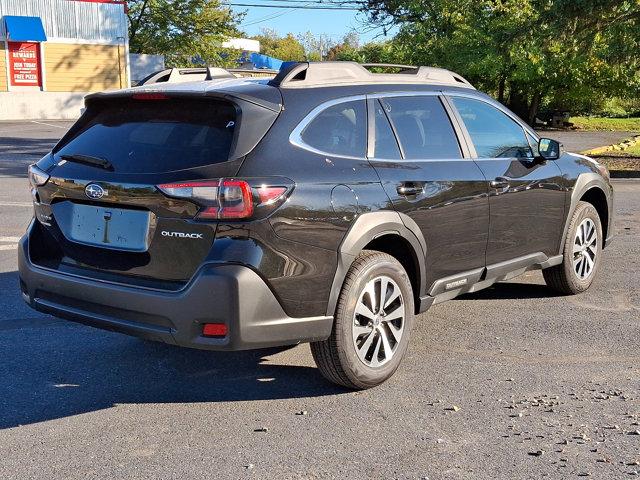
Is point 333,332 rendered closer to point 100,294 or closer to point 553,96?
point 100,294

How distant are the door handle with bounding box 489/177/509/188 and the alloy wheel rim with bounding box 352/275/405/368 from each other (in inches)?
49.0

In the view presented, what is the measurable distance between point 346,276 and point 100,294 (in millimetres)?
1293

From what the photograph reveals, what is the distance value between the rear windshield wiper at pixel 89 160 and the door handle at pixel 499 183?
254 centimetres

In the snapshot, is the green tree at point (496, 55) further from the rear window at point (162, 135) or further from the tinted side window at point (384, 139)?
the rear window at point (162, 135)

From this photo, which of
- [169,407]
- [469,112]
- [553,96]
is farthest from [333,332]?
[553,96]

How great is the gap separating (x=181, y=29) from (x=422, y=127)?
142 ft

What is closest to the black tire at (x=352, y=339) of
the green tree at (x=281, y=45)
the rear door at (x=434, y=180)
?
the rear door at (x=434, y=180)

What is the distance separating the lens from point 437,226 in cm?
509

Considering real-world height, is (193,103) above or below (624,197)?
above

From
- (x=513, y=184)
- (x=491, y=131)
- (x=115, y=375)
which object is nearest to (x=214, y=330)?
(x=115, y=375)

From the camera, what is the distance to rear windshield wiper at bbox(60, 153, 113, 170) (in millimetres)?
4418

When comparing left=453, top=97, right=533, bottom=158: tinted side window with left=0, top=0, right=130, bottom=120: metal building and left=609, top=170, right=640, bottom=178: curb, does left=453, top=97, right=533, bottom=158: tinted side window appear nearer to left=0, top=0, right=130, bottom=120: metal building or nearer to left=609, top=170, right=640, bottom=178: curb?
left=609, top=170, right=640, bottom=178: curb

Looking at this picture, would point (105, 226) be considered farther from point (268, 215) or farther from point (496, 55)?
point (496, 55)

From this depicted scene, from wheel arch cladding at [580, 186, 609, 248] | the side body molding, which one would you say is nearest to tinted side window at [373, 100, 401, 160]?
the side body molding
